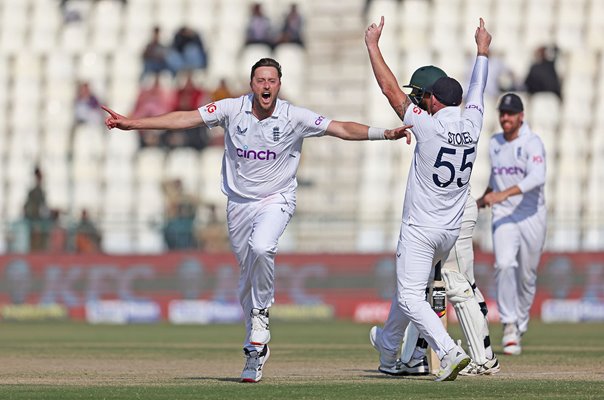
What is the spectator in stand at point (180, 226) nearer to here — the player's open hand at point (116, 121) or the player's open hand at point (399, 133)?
the player's open hand at point (116, 121)

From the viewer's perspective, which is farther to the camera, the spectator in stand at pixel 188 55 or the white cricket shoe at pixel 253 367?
the spectator in stand at pixel 188 55

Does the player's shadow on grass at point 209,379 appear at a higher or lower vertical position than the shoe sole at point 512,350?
higher

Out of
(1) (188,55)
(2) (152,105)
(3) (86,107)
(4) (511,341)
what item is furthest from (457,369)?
(3) (86,107)

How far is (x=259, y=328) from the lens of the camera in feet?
32.1

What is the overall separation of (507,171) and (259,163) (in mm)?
4635

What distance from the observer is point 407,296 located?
961 cm

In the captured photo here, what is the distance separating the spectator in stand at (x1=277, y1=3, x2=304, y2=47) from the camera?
26.0m

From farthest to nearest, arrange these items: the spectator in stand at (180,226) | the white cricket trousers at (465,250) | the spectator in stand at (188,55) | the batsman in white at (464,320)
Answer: the spectator in stand at (188,55)
the spectator in stand at (180,226)
the white cricket trousers at (465,250)
the batsman in white at (464,320)

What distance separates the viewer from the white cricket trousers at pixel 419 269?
31.0 ft

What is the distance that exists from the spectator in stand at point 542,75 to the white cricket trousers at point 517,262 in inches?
413

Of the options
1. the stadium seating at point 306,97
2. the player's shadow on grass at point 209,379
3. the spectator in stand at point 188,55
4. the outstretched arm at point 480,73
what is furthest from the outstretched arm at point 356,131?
the spectator in stand at point 188,55

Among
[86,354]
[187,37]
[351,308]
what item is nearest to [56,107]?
[187,37]

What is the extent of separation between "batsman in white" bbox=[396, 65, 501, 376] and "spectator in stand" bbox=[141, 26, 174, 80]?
620 inches

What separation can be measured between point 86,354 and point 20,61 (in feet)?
51.5
